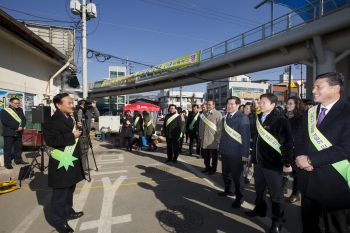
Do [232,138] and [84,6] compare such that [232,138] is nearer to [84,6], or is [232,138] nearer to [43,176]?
[43,176]

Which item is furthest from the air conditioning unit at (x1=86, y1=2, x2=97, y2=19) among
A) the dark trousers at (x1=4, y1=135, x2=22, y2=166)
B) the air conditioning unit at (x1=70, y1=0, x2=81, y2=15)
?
the dark trousers at (x1=4, y1=135, x2=22, y2=166)

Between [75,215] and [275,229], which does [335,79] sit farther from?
[75,215]

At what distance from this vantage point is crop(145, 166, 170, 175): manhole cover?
5.64 metres

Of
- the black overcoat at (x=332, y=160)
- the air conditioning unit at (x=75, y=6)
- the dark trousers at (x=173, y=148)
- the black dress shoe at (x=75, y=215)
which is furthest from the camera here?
the air conditioning unit at (x=75, y=6)

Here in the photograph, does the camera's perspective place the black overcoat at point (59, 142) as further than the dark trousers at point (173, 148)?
No

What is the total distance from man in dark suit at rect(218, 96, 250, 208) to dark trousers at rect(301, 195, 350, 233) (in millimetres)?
1306

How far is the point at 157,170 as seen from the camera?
587 cm

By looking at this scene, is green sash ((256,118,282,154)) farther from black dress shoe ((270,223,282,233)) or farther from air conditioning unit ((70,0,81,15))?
air conditioning unit ((70,0,81,15))

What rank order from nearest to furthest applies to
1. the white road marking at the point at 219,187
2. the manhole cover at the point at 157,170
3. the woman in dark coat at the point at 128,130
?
the white road marking at the point at 219,187, the manhole cover at the point at 157,170, the woman in dark coat at the point at 128,130

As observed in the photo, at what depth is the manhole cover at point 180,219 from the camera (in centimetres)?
285

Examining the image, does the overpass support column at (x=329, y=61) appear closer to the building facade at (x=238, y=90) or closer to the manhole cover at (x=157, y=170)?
the manhole cover at (x=157, y=170)

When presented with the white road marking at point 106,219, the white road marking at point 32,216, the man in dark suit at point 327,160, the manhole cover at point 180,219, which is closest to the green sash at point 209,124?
the manhole cover at point 180,219

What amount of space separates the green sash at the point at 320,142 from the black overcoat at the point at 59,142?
3.01 m

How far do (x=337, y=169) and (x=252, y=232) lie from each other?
157cm
